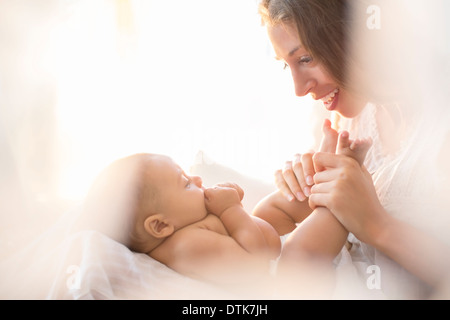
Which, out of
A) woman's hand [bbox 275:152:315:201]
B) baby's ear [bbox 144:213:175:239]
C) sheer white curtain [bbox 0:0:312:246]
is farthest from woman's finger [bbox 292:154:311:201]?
sheer white curtain [bbox 0:0:312:246]

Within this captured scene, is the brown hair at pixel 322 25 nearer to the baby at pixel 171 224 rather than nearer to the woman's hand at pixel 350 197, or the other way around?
the woman's hand at pixel 350 197

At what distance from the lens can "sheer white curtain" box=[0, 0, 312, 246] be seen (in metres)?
1.52

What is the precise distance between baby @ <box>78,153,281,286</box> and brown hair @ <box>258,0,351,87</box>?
434 millimetres

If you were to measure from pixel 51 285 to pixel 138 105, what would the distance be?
0.96m

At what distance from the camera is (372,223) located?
99cm

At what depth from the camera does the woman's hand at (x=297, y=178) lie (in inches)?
45.3

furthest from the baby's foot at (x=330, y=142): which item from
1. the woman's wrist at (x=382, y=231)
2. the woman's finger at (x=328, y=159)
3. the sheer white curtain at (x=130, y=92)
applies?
the sheer white curtain at (x=130, y=92)

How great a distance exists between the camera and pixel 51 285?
0.86 m

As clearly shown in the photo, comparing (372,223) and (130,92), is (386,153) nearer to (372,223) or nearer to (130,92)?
(372,223)

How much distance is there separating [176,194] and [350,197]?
36cm

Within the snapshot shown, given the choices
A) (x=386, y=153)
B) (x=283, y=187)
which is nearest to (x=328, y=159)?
(x=283, y=187)

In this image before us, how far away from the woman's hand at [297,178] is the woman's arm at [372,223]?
0.09m
